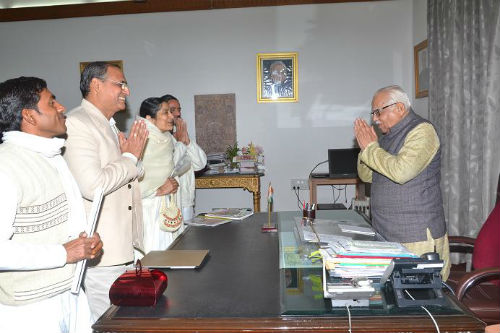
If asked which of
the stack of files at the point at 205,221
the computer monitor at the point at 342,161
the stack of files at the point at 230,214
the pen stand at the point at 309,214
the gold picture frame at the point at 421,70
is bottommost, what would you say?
the stack of files at the point at 205,221

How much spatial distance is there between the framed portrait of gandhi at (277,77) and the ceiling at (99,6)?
2.07 ft

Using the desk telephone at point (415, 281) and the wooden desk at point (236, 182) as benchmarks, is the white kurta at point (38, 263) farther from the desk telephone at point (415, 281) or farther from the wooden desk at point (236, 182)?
the wooden desk at point (236, 182)

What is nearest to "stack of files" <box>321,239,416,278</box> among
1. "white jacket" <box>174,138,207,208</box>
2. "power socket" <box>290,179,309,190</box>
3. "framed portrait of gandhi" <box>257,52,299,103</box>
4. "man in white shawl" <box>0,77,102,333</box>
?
"man in white shawl" <box>0,77,102,333</box>

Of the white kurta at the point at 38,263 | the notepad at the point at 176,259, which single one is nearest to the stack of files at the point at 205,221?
the notepad at the point at 176,259

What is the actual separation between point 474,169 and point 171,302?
2.92 metres

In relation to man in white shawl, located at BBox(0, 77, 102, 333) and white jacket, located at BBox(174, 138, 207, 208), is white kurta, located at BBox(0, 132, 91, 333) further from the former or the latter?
white jacket, located at BBox(174, 138, 207, 208)

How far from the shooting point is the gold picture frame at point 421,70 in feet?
15.7

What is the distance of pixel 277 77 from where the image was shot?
5.46 meters

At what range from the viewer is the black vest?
2.22m

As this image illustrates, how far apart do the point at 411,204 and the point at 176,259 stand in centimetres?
118

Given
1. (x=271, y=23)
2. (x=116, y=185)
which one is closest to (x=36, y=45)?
(x=271, y=23)

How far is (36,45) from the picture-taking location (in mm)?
5684

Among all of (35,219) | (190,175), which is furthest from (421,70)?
(35,219)

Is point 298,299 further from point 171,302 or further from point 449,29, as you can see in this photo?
point 449,29
